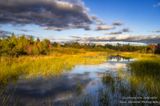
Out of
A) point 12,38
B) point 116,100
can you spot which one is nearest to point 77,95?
point 116,100

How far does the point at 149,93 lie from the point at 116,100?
2068 millimetres

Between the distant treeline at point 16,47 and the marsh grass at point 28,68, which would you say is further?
the distant treeline at point 16,47

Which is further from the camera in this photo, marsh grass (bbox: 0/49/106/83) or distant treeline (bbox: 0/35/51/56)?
distant treeline (bbox: 0/35/51/56)

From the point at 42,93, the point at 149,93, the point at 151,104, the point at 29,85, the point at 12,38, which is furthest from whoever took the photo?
the point at 12,38

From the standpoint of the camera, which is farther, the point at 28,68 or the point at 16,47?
the point at 16,47

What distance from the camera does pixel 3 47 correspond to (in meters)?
45.4

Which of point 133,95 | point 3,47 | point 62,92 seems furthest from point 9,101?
point 3,47

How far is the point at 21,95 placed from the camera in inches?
535

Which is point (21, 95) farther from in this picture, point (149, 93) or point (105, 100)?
point (149, 93)

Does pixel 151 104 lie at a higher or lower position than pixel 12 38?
lower

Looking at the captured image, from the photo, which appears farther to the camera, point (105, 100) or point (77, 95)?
point (77, 95)

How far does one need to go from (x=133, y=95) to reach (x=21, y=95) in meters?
6.77

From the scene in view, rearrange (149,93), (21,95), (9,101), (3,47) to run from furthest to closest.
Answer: (3,47) → (21,95) → (149,93) → (9,101)

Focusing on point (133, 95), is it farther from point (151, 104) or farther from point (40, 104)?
point (40, 104)
